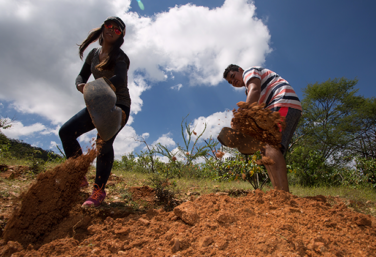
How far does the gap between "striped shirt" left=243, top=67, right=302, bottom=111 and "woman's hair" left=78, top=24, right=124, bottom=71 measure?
1340 mm

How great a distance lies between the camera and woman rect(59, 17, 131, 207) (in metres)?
1.93

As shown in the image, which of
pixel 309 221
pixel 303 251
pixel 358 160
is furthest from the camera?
pixel 358 160

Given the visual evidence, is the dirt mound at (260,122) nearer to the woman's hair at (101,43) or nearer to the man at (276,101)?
the man at (276,101)

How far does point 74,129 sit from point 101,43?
0.94 metres

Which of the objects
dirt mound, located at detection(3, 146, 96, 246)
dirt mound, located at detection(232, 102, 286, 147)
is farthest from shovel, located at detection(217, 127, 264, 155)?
dirt mound, located at detection(3, 146, 96, 246)

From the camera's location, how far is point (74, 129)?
1.93 metres

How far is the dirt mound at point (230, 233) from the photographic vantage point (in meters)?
1.20

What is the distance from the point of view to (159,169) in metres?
4.61

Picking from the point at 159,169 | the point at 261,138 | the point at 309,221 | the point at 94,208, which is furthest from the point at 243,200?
the point at 159,169

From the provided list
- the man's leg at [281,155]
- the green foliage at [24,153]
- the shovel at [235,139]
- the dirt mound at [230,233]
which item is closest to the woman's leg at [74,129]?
the dirt mound at [230,233]

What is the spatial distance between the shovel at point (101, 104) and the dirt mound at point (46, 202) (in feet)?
1.38

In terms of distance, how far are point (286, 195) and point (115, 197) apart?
1821 millimetres

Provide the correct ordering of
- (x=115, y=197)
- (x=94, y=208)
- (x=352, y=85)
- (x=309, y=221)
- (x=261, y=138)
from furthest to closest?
(x=352, y=85) → (x=115, y=197) → (x=261, y=138) → (x=94, y=208) → (x=309, y=221)

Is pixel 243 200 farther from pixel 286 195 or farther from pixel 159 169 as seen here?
pixel 159 169
